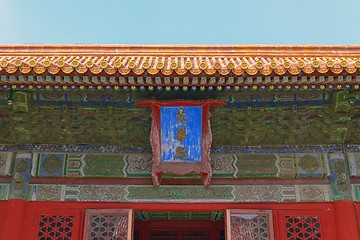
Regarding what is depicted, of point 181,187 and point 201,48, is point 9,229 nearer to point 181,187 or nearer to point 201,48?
point 181,187

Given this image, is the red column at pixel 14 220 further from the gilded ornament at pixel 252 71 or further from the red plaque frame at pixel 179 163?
the gilded ornament at pixel 252 71

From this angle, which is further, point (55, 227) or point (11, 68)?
point (55, 227)

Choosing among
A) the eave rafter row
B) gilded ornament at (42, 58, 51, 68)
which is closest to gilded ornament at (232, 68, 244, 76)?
the eave rafter row

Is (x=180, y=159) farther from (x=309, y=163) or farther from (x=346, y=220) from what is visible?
(x=346, y=220)

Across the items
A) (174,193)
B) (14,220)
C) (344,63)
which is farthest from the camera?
(174,193)

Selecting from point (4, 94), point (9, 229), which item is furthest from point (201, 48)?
point (9, 229)

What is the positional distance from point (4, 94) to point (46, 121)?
0.67 meters

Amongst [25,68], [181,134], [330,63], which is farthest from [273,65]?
[25,68]

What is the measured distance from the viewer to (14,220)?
21.4ft

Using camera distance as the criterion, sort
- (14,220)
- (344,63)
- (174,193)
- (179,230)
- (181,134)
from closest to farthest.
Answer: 1. (344,63)
2. (14,220)
3. (181,134)
4. (174,193)
5. (179,230)

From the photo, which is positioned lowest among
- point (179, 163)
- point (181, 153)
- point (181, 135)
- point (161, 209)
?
point (161, 209)

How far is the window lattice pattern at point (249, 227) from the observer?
6.56 meters

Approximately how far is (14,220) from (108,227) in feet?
4.01

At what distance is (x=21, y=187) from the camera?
6.74m
